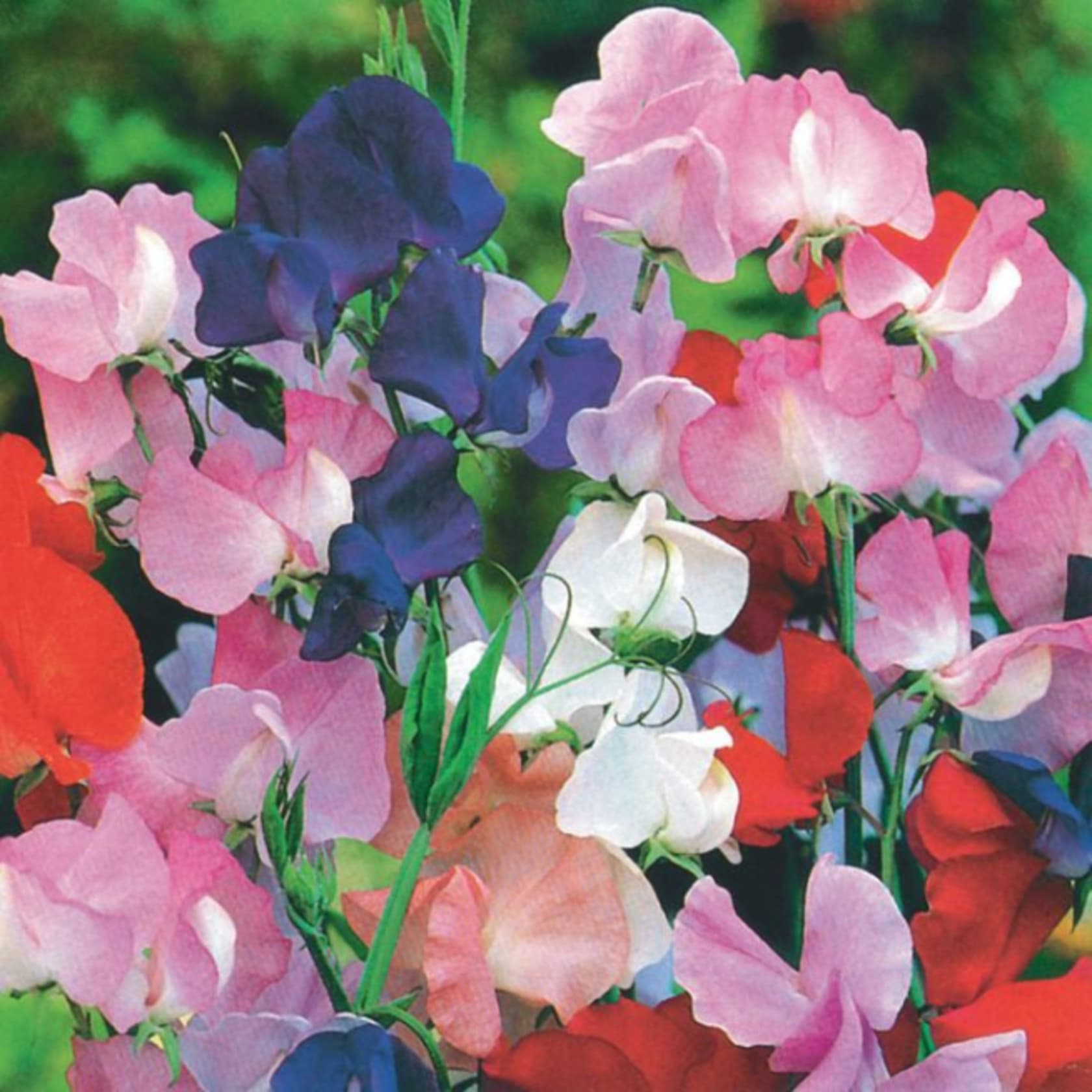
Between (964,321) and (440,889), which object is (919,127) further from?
(440,889)

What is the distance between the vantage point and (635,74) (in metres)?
0.57

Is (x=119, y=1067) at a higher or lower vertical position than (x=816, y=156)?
lower

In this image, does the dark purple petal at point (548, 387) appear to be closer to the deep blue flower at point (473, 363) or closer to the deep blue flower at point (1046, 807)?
the deep blue flower at point (473, 363)

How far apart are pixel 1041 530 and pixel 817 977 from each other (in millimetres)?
134

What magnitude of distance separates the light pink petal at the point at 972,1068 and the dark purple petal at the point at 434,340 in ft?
0.57

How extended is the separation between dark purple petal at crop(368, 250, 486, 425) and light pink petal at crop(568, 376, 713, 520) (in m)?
0.04

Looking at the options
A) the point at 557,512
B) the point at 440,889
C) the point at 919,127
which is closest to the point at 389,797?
the point at 440,889

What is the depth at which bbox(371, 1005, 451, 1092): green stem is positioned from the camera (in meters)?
0.45

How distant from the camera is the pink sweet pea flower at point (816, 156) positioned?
54 cm

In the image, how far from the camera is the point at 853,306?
53 centimetres

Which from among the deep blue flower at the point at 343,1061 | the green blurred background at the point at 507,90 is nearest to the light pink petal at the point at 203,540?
the deep blue flower at the point at 343,1061

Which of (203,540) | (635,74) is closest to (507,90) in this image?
(635,74)

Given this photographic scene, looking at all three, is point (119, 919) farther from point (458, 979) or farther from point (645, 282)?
point (645, 282)

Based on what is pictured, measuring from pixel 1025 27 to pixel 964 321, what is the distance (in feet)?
3.01
